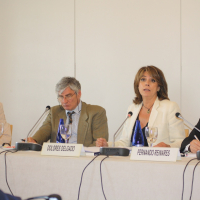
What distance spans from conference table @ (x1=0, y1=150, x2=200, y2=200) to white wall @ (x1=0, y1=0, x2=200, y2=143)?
225 cm

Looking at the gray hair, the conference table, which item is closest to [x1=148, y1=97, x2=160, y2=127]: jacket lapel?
the gray hair

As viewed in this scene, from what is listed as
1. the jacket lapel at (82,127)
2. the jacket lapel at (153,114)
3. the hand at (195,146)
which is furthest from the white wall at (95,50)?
the hand at (195,146)

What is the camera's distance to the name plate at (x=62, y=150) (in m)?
1.70

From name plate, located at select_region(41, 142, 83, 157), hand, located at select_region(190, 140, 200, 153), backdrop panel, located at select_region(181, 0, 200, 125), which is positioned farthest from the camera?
backdrop panel, located at select_region(181, 0, 200, 125)

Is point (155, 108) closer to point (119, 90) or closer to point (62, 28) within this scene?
point (119, 90)

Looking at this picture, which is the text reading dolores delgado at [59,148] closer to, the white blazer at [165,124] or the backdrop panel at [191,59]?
the white blazer at [165,124]

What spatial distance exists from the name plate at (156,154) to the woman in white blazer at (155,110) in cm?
111

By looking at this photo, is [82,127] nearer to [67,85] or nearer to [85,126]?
[85,126]

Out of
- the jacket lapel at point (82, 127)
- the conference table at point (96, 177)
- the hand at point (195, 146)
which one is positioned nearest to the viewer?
the conference table at point (96, 177)

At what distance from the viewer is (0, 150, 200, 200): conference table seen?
4.57ft

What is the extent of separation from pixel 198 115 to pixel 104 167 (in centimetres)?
237

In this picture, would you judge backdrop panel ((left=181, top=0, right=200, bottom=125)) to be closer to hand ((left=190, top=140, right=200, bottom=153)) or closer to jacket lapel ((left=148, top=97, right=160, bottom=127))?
jacket lapel ((left=148, top=97, right=160, bottom=127))

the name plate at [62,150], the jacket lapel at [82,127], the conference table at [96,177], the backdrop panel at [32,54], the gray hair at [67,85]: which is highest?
the backdrop panel at [32,54]

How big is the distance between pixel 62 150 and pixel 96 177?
11.7 inches
